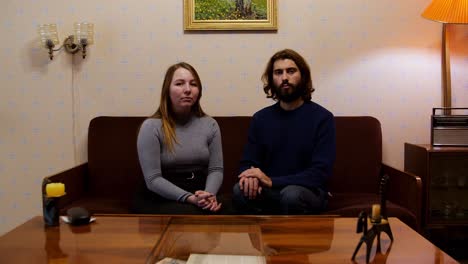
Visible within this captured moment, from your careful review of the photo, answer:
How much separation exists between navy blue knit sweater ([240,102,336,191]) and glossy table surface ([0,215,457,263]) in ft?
1.83

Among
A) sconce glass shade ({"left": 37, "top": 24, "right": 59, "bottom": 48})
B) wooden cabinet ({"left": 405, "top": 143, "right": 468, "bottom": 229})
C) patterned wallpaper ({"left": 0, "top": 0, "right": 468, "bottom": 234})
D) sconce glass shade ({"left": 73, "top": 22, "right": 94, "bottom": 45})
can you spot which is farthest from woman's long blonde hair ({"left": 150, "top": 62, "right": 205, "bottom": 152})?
wooden cabinet ({"left": 405, "top": 143, "right": 468, "bottom": 229})

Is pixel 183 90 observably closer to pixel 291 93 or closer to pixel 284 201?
pixel 291 93

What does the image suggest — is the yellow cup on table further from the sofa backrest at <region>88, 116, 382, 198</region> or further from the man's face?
the man's face

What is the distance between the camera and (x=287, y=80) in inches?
95.3

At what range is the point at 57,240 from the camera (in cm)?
156

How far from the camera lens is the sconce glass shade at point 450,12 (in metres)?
2.74

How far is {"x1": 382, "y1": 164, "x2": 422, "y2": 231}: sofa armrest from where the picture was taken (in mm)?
2322

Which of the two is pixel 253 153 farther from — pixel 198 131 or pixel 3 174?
pixel 3 174

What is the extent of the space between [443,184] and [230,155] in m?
1.24

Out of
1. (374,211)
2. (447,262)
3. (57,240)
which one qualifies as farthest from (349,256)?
(57,240)

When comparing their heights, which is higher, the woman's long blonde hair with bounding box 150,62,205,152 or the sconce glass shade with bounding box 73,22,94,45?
the sconce glass shade with bounding box 73,22,94,45

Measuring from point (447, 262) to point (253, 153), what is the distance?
→ 1.33 meters

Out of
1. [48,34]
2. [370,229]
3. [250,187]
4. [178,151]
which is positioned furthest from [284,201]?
[48,34]

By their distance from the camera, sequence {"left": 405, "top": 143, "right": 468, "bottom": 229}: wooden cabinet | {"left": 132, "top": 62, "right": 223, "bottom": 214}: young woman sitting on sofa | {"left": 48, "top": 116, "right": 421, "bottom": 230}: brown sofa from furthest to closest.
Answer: {"left": 48, "top": 116, "right": 421, "bottom": 230}: brown sofa, {"left": 405, "top": 143, "right": 468, "bottom": 229}: wooden cabinet, {"left": 132, "top": 62, "right": 223, "bottom": 214}: young woman sitting on sofa
